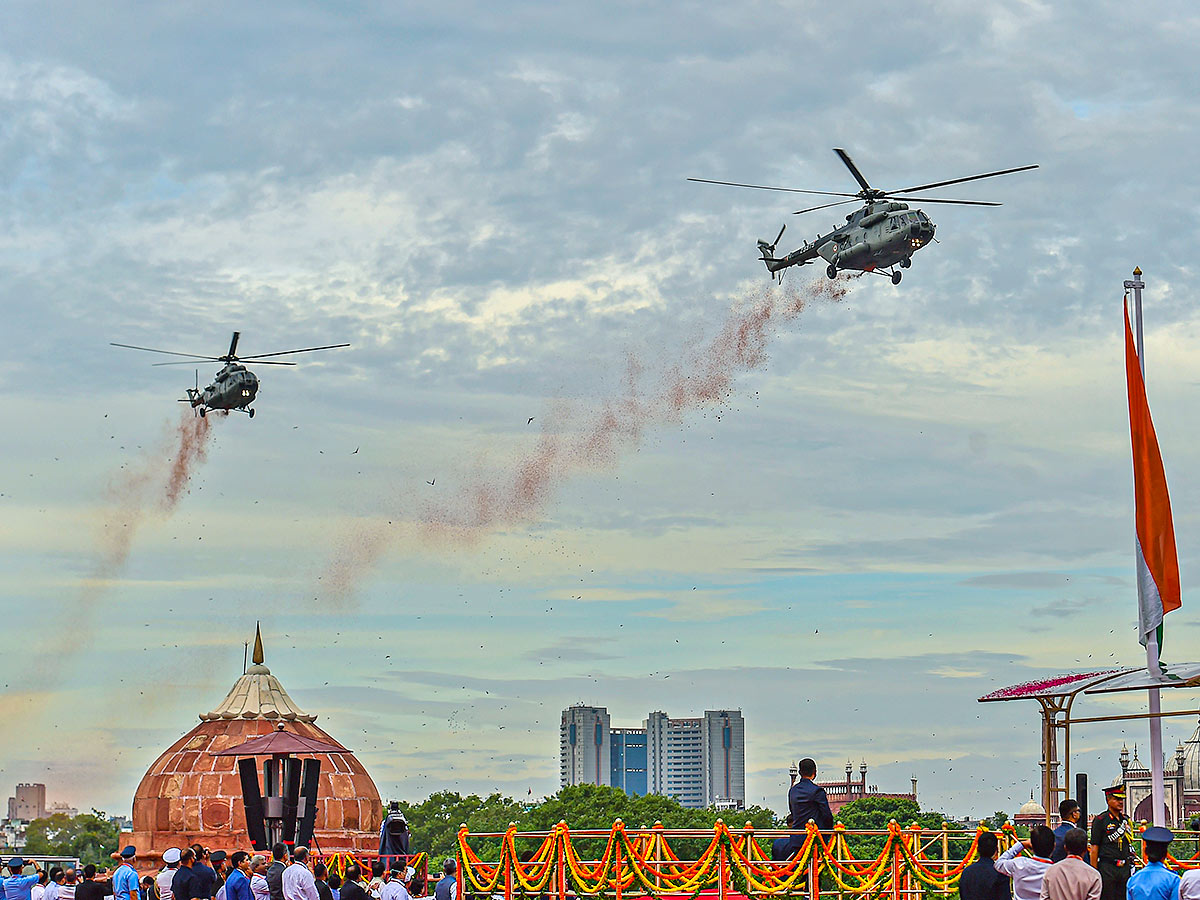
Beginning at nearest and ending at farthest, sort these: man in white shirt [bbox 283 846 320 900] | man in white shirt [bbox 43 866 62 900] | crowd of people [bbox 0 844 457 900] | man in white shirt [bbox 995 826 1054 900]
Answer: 1. man in white shirt [bbox 995 826 1054 900]
2. man in white shirt [bbox 283 846 320 900]
3. crowd of people [bbox 0 844 457 900]
4. man in white shirt [bbox 43 866 62 900]

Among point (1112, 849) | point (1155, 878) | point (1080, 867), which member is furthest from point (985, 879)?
point (1080, 867)

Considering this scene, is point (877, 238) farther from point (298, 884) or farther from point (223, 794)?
point (298, 884)

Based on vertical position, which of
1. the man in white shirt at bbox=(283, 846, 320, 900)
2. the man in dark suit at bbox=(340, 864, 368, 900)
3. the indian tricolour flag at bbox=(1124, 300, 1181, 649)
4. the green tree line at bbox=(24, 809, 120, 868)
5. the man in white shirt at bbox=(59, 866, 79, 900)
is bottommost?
the green tree line at bbox=(24, 809, 120, 868)

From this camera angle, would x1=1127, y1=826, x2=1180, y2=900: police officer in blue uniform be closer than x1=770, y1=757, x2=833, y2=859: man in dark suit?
Yes

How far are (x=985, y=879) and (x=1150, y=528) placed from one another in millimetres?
11997

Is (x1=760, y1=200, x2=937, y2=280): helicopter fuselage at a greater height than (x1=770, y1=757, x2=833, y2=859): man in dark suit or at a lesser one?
greater

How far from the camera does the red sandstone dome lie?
Answer: 44281 millimetres

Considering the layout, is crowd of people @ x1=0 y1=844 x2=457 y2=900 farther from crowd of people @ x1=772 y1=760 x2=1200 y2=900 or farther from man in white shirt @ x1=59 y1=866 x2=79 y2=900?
crowd of people @ x1=772 y1=760 x2=1200 y2=900

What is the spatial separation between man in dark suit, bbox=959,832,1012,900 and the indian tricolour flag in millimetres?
10925

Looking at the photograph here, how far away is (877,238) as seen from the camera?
46.1 meters

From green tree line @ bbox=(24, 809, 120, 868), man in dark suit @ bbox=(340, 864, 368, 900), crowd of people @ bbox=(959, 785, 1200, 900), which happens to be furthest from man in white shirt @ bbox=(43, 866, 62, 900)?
green tree line @ bbox=(24, 809, 120, 868)

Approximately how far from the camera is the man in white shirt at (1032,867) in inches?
584

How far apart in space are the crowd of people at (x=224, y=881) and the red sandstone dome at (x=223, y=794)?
17222mm

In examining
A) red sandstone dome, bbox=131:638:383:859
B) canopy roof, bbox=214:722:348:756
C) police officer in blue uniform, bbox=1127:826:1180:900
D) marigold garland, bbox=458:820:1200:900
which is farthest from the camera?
red sandstone dome, bbox=131:638:383:859
